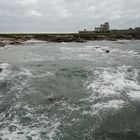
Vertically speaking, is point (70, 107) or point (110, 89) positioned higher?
point (110, 89)

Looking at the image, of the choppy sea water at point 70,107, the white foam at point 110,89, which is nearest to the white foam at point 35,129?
the choppy sea water at point 70,107

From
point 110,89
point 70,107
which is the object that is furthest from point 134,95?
point 70,107

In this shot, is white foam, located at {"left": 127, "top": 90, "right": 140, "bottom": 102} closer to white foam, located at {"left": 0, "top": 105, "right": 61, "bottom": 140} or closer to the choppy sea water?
the choppy sea water

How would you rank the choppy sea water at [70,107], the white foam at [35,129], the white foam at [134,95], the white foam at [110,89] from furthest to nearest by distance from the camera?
the white foam at [134,95] → the white foam at [110,89] → the choppy sea water at [70,107] → the white foam at [35,129]

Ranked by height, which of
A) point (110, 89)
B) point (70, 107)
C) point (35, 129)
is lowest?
point (35, 129)

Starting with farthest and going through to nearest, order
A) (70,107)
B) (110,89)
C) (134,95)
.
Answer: (110,89) < (134,95) < (70,107)

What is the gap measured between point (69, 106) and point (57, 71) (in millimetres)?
11157

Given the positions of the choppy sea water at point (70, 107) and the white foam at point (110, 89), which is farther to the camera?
the white foam at point (110, 89)

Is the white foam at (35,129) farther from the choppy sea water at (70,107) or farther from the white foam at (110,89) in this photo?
the white foam at (110,89)

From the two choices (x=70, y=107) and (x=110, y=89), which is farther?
(x=110, y=89)

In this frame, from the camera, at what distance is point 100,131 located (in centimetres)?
1088

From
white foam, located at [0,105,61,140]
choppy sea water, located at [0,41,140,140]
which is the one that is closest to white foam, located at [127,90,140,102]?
choppy sea water, located at [0,41,140,140]

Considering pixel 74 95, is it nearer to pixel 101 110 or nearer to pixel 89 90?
pixel 89 90

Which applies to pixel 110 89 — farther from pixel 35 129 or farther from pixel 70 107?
pixel 35 129
